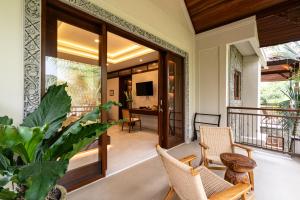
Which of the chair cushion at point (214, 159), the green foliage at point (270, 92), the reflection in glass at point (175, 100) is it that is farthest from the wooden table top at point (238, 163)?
the green foliage at point (270, 92)

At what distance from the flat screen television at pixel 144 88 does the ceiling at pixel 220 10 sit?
2.66 metres

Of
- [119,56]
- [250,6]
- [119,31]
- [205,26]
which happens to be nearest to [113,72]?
[119,56]

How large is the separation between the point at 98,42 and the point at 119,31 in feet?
1.48

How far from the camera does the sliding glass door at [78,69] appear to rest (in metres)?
1.99

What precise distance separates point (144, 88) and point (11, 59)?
4.96m

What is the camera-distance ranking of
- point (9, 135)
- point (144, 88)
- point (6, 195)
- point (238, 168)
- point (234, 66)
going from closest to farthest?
Result: point (9, 135) → point (6, 195) → point (238, 168) → point (234, 66) → point (144, 88)

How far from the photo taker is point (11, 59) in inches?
63.5

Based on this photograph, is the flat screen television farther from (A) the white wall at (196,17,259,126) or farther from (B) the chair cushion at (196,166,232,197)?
(B) the chair cushion at (196,166,232,197)

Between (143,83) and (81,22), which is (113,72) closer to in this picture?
(143,83)

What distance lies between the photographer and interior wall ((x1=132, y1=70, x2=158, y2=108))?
6207 mm

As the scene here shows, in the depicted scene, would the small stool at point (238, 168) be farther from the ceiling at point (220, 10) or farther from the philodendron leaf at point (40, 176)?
the ceiling at point (220, 10)

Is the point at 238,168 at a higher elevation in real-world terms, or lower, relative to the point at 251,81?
lower

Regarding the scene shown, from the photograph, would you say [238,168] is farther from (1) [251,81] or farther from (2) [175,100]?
(1) [251,81]

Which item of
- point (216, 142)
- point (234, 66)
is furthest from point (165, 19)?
point (234, 66)
